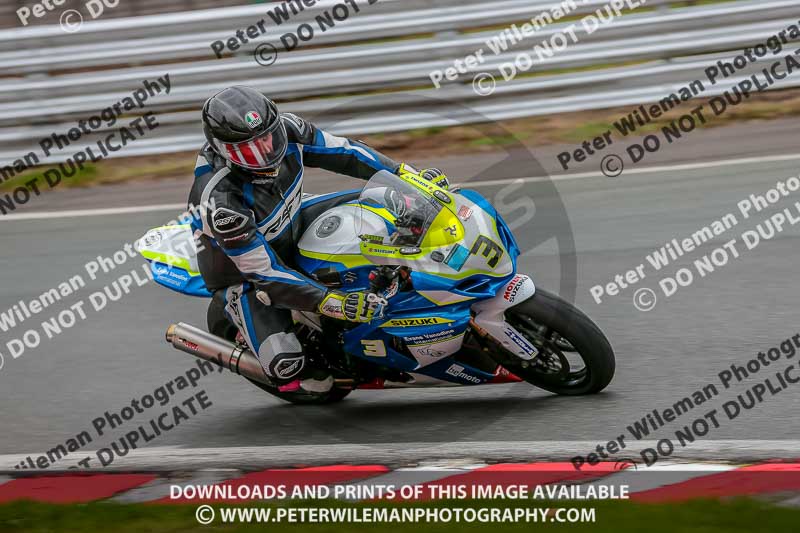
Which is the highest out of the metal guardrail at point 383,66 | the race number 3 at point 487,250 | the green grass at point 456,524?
the metal guardrail at point 383,66

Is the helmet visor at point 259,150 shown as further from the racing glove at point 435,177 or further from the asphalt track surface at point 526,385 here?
the asphalt track surface at point 526,385

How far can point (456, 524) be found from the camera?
3818mm

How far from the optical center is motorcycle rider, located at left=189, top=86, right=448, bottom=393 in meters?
4.84

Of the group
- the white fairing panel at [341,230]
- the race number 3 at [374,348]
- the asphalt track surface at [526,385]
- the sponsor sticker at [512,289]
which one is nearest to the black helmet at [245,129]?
the white fairing panel at [341,230]

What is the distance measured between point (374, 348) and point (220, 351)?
88cm

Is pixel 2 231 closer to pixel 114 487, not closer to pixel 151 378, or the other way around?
pixel 151 378

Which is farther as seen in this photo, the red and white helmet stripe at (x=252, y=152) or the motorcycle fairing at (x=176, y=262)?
the motorcycle fairing at (x=176, y=262)

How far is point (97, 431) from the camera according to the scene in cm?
582

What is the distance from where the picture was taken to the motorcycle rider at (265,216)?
15.9 ft

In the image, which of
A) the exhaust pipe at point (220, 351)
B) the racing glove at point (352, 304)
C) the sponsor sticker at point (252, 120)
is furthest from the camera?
the exhaust pipe at point (220, 351)

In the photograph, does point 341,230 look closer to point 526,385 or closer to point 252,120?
point 252,120

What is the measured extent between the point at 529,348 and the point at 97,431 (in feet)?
8.38

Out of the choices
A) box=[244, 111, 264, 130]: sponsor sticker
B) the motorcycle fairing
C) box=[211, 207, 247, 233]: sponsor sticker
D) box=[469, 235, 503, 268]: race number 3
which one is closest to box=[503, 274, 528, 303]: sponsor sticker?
box=[469, 235, 503, 268]: race number 3

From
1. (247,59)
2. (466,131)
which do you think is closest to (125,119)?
(247,59)
